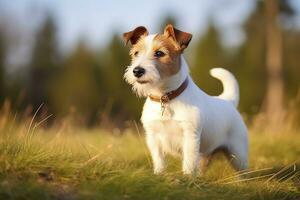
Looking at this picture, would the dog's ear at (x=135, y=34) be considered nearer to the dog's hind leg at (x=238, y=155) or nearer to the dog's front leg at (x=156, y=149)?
the dog's front leg at (x=156, y=149)

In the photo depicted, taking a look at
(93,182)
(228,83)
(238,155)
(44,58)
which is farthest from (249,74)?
(93,182)

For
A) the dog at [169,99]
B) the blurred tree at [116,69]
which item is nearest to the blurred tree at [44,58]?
the blurred tree at [116,69]

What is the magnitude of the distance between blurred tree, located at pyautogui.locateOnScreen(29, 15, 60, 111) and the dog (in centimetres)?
2528

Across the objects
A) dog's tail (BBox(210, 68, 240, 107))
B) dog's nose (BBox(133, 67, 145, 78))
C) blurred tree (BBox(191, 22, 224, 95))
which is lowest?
blurred tree (BBox(191, 22, 224, 95))

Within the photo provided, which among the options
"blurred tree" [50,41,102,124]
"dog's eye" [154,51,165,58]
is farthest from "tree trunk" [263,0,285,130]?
"dog's eye" [154,51,165,58]

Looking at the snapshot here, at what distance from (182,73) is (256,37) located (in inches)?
654

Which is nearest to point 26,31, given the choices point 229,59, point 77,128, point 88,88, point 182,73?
point 88,88

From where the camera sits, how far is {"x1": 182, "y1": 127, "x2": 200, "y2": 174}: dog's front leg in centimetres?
499

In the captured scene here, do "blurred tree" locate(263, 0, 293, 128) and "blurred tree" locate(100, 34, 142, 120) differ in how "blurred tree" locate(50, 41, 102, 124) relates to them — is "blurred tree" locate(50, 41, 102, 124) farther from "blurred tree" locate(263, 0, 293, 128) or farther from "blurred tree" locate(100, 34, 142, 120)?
"blurred tree" locate(263, 0, 293, 128)

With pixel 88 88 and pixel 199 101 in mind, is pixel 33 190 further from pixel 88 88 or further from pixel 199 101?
pixel 88 88

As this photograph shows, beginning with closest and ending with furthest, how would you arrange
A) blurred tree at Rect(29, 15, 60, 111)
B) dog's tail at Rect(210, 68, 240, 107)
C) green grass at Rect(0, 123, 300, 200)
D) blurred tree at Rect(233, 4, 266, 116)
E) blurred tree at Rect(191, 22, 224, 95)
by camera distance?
1. green grass at Rect(0, 123, 300, 200)
2. dog's tail at Rect(210, 68, 240, 107)
3. blurred tree at Rect(233, 4, 266, 116)
4. blurred tree at Rect(191, 22, 224, 95)
5. blurred tree at Rect(29, 15, 60, 111)

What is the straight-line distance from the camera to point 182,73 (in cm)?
516

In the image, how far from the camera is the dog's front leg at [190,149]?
499 cm

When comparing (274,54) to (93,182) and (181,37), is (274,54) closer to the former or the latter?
(181,37)
